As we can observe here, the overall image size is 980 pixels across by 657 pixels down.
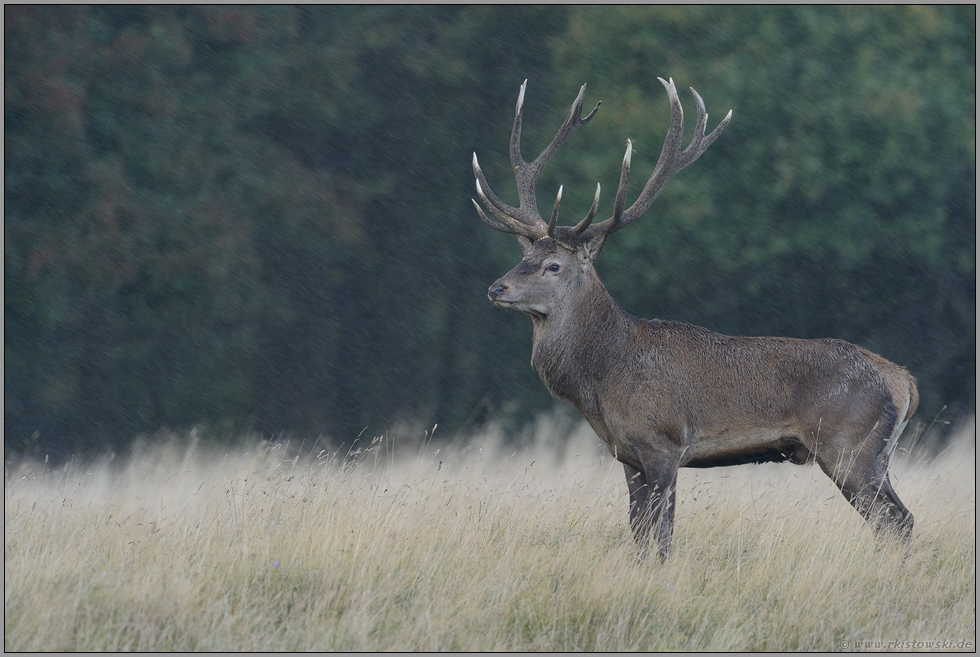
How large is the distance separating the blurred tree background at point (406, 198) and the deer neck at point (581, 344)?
549 cm

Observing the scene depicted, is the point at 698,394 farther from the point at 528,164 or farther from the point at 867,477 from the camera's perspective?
the point at 528,164

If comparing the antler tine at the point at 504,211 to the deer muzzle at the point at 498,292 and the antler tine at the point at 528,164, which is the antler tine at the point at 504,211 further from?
the deer muzzle at the point at 498,292

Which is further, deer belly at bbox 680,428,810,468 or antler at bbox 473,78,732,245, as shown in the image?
antler at bbox 473,78,732,245

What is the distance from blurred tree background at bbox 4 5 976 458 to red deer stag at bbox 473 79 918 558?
5.60m

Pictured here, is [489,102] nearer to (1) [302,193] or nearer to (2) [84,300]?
(1) [302,193]

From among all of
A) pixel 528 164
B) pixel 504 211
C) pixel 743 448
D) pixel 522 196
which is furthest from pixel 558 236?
pixel 743 448

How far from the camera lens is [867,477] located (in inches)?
243

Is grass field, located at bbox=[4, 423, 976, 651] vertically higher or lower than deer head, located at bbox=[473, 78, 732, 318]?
lower

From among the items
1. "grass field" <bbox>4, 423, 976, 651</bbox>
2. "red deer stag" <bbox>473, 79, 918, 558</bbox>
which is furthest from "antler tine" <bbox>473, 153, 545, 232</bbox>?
"grass field" <bbox>4, 423, 976, 651</bbox>

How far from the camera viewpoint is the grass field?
4586 millimetres

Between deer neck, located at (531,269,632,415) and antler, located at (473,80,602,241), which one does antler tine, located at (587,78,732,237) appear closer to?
antler, located at (473,80,602,241)

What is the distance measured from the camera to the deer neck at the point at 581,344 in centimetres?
643

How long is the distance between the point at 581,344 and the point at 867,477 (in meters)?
1.85

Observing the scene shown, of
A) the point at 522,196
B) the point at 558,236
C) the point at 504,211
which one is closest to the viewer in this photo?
the point at 558,236
